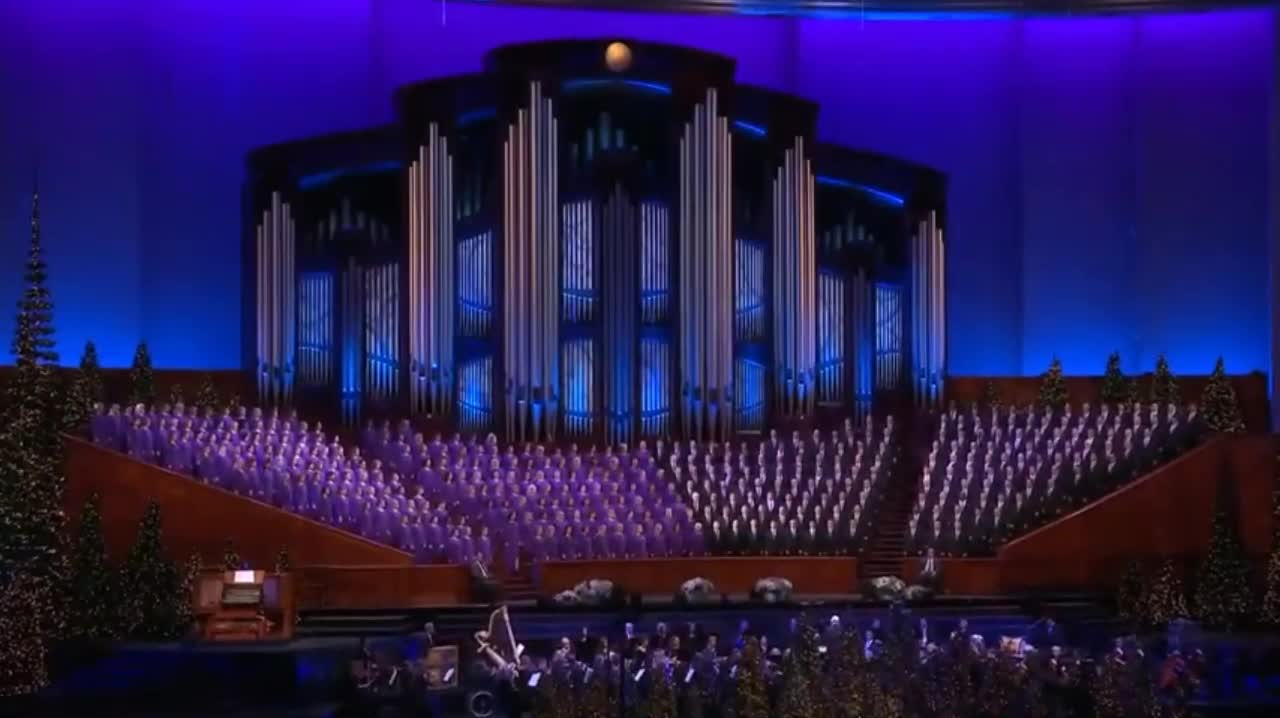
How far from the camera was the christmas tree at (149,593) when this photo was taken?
1423 centimetres

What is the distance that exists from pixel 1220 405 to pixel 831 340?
4.06 meters

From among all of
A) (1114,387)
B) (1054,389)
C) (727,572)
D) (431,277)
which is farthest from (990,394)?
(431,277)

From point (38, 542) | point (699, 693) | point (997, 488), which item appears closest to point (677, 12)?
point (997, 488)

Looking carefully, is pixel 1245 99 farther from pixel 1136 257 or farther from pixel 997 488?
pixel 997 488

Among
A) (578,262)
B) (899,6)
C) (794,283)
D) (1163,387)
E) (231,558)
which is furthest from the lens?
(899,6)

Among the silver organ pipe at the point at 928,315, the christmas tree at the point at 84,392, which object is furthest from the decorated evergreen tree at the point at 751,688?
the silver organ pipe at the point at 928,315

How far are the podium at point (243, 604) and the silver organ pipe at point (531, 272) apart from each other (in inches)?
217

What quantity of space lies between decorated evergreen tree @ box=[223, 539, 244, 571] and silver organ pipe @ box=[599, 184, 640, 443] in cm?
489

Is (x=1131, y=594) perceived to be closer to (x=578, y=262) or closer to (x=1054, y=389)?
(x=1054, y=389)

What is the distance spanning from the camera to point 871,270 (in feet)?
66.0

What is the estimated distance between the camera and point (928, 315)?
65.9ft

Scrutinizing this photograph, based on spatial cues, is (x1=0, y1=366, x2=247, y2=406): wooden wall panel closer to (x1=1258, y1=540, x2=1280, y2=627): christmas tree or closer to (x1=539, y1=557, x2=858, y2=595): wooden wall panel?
(x1=539, y1=557, x2=858, y2=595): wooden wall panel

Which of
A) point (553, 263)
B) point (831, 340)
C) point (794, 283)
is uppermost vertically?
point (553, 263)

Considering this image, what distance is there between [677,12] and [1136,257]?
6181 mm
